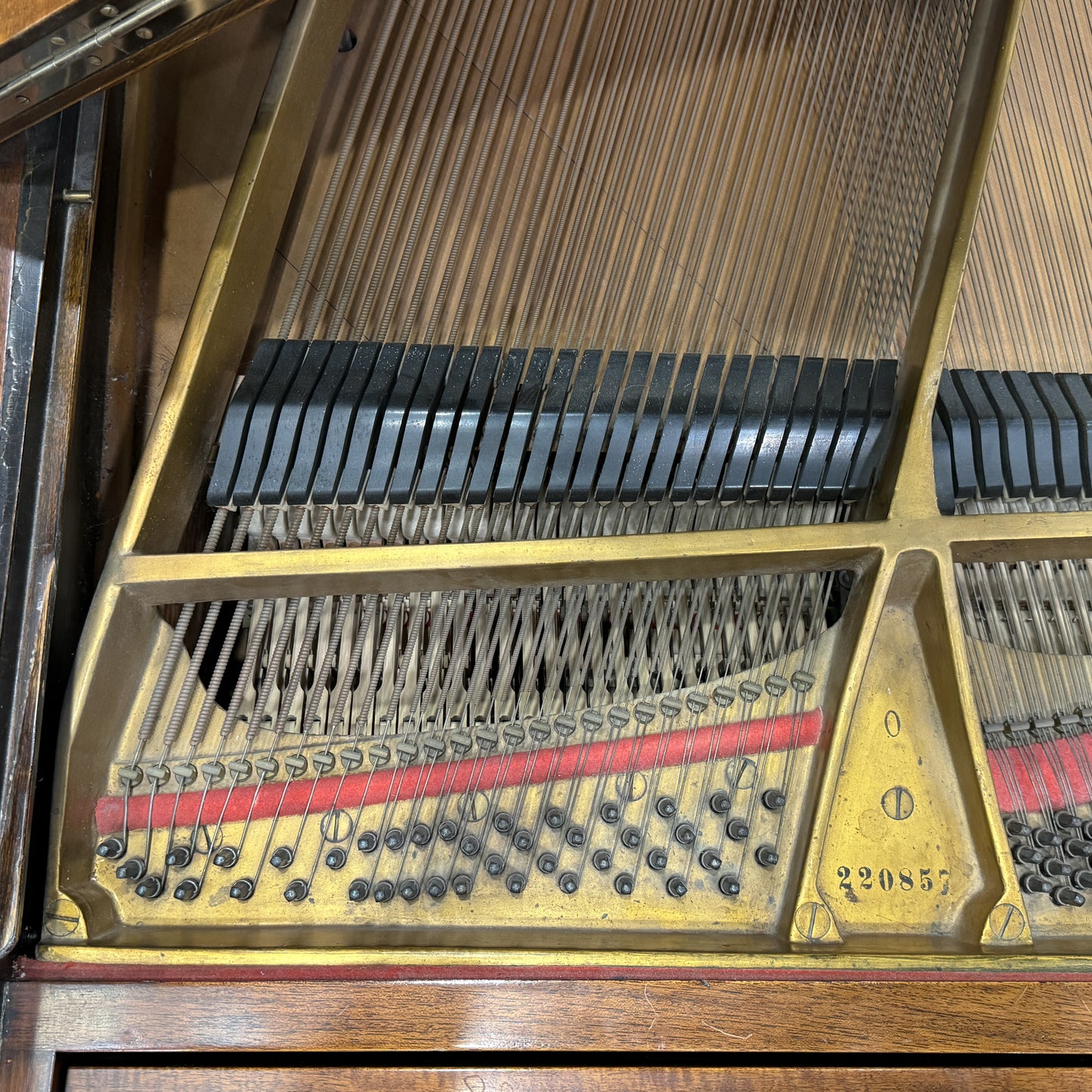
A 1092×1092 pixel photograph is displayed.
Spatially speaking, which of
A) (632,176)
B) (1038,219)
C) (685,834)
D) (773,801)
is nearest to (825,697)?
(773,801)

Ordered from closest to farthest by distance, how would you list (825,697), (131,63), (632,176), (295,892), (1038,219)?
(131,63) < (295,892) < (825,697) < (632,176) < (1038,219)

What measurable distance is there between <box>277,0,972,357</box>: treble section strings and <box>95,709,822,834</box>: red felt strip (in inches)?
27.9

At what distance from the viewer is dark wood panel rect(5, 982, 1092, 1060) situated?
52.2 inches

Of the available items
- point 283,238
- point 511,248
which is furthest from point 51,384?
point 511,248

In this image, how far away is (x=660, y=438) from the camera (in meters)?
1.59

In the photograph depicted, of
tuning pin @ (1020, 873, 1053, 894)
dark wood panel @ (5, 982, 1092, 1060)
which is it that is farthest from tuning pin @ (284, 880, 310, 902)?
tuning pin @ (1020, 873, 1053, 894)

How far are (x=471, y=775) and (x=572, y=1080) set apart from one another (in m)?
0.45

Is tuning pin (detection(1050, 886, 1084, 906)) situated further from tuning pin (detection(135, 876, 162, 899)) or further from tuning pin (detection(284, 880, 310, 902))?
tuning pin (detection(135, 876, 162, 899))

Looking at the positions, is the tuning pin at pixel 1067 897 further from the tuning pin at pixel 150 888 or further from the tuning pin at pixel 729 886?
the tuning pin at pixel 150 888

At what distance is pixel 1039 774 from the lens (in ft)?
5.22

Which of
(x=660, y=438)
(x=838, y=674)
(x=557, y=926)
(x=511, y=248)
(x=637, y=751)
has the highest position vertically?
(x=511, y=248)

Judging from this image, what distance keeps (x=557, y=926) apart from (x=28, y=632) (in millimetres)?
889

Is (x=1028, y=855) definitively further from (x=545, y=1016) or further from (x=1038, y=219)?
(x=1038, y=219)

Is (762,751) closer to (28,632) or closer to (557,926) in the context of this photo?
(557,926)
